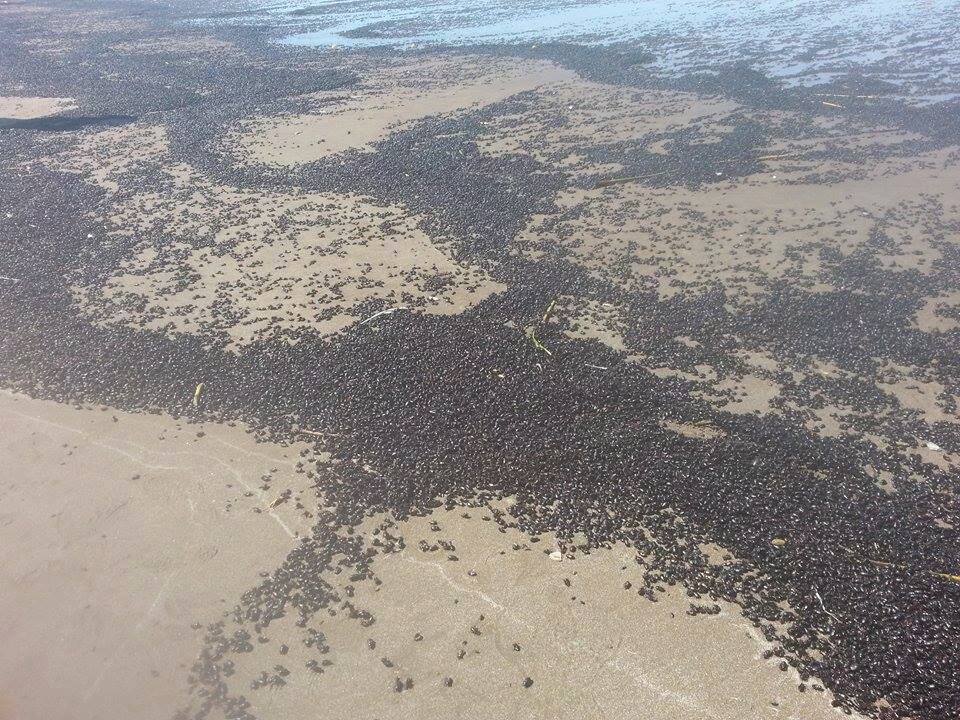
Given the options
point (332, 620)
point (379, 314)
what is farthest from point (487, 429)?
point (379, 314)

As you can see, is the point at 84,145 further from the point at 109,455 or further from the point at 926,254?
the point at 926,254

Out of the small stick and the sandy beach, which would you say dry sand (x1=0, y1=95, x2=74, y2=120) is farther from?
the small stick

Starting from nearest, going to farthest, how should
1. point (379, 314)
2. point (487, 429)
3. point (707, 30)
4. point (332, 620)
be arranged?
point (332, 620), point (487, 429), point (379, 314), point (707, 30)

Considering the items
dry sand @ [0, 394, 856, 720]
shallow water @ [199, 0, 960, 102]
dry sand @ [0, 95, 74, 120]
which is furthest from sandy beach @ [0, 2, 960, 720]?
shallow water @ [199, 0, 960, 102]

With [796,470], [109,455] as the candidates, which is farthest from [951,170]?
[109,455]

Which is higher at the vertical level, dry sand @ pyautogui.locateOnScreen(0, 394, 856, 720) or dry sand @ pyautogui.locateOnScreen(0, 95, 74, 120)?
dry sand @ pyautogui.locateOnScreen(0, 95, 74, 120)

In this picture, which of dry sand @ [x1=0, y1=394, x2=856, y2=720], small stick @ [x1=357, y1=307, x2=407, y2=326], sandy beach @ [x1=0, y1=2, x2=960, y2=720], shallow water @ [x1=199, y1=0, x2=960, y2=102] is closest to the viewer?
dry sand @ [x1=0, y1=394, x2=856, y2=720]

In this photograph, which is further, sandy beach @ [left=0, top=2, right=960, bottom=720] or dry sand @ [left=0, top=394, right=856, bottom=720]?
sandy beach @ [left=0, top=2, right=960, bottom=720]

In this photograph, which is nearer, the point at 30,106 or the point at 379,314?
the point at 379,314

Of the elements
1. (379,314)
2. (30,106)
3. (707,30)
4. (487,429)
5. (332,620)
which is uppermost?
(30,106)

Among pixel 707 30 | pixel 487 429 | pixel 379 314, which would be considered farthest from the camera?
pixel 707 30

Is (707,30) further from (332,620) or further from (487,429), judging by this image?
(332,620)

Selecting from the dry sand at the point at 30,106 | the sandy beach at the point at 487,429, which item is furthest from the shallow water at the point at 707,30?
the dry sand at the point at 30,106
